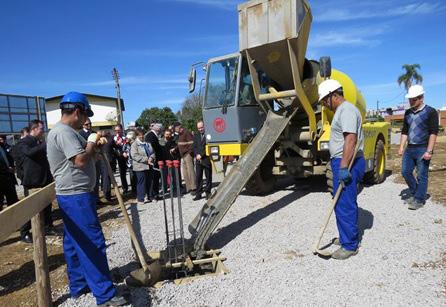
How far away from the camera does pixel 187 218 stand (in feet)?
22.2

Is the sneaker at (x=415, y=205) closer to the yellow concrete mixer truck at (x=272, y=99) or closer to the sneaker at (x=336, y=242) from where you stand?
the yellow concrete mixer truck at (x=272, y=99)

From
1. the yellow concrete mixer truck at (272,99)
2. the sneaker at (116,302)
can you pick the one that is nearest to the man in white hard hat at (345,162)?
the yellow concrete mixer truck at (272,99)

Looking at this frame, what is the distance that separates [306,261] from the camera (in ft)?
14.3

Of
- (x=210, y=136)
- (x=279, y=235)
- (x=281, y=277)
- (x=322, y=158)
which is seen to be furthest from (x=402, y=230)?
(x=210, y=136)

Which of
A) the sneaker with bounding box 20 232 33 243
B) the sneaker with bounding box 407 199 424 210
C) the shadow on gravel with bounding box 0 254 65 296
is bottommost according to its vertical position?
the shadow on gravel with bounding box 0 254 65 296

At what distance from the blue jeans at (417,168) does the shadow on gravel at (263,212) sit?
6.91 ft

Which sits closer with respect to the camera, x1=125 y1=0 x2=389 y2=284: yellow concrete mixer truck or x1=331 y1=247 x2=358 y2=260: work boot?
x1=331 y1=247 x2=358 y2=260: work boot

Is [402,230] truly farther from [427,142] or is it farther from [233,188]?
[233,188]

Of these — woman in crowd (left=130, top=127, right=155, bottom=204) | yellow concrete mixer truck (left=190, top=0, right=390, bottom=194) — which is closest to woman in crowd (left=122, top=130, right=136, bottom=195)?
woman in crowd (left=130, top=127, right=155, bottom=204)

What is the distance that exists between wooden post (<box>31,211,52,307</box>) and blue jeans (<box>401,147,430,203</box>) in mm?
5794

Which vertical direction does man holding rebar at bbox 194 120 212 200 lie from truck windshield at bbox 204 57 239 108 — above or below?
below

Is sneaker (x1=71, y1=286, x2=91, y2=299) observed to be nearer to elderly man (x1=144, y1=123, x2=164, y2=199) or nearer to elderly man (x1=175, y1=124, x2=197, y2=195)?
elderly man (x1=144, y1=123, x2=164, y2=199)

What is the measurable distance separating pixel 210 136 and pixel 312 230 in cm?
327

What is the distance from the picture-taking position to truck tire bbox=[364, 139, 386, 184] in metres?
8.48
